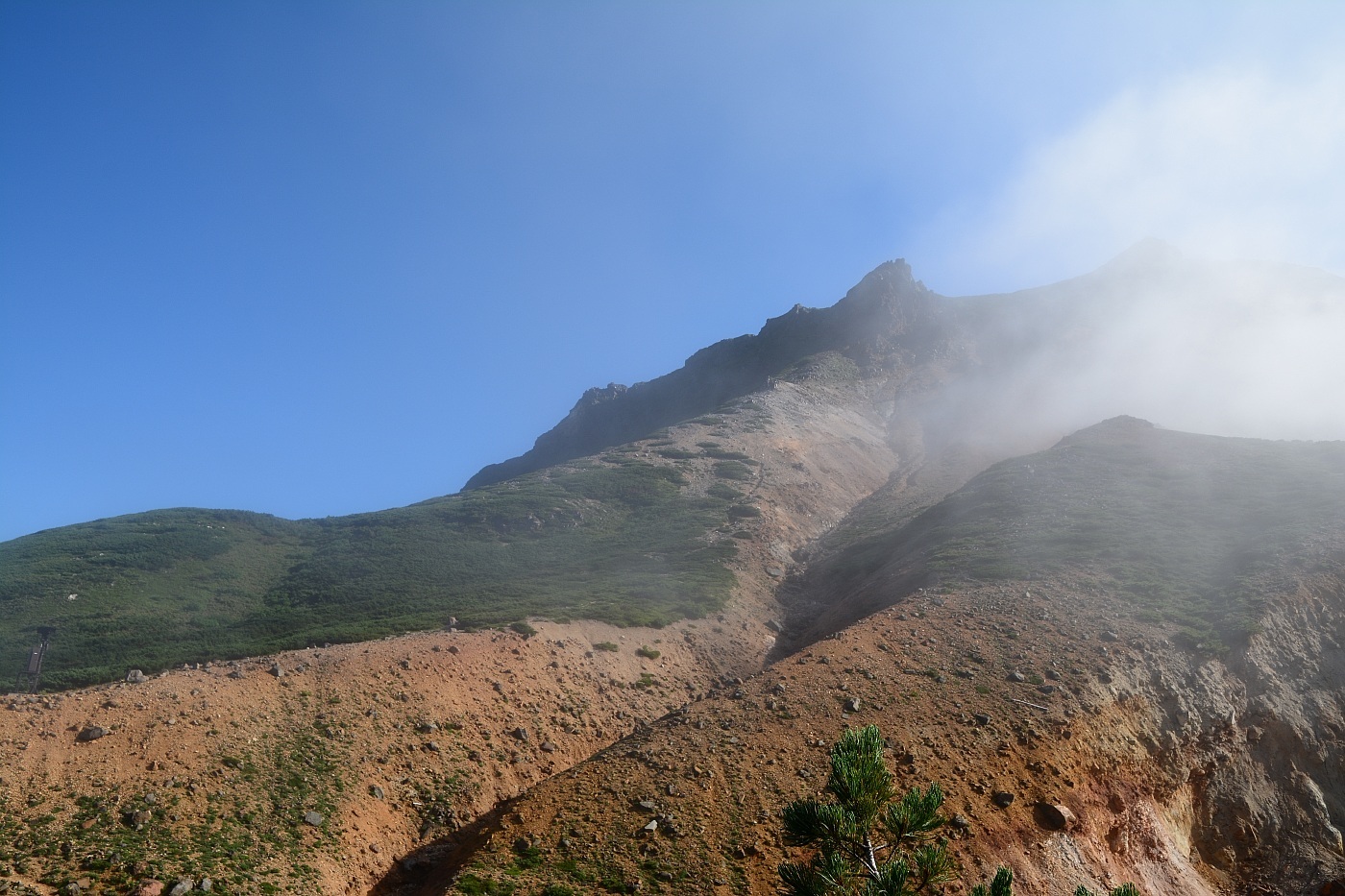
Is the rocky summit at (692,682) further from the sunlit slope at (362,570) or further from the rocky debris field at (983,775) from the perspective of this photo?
the sunlit slope at (362,570)

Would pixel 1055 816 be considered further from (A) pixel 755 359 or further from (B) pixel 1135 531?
(A) pixel 755 359

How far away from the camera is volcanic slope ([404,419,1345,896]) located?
60.6ft

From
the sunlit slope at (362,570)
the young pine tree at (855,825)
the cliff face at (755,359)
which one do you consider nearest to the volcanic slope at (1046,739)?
the young pine tree at (855,825)

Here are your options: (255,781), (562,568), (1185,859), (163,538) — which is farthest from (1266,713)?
(163,538)

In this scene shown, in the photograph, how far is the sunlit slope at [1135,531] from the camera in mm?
31688

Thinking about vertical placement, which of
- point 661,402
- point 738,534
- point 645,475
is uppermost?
point 661,402

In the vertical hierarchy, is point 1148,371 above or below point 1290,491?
above

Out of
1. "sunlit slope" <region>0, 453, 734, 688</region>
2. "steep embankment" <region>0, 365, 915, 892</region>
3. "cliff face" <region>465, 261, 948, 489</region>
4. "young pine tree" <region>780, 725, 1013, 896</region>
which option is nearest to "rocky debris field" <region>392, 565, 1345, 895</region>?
"steep embankment" <region>0, 365, 915, 892</region>

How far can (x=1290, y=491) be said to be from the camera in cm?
4200

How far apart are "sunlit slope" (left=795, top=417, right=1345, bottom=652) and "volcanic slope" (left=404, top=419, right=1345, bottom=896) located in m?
0.22

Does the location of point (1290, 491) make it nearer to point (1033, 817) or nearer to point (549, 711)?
point (1033, 817)

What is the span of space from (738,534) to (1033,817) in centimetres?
3414

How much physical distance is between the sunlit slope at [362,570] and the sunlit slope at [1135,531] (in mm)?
10284

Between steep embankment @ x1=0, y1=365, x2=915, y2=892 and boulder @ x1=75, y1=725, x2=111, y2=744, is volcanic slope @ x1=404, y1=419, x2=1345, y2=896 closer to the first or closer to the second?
steep embankment @ x1=0, y1=365, x2=915, y2=892
